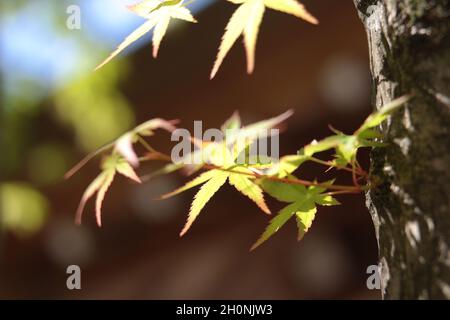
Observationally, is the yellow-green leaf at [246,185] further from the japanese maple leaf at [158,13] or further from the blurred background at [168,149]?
the blurred background at [168,149]

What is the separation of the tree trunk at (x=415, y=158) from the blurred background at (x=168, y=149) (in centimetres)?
162

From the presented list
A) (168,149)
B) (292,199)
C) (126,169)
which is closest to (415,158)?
(292,199)

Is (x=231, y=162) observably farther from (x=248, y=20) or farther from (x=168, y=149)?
(x=168, y=149)

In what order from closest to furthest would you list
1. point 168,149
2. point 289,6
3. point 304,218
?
1. point 289,6
2. point 304,218
3. point 168,149

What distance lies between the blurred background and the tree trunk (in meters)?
1.62

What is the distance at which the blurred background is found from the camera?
7.33ft

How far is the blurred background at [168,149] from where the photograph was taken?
223 centimetres

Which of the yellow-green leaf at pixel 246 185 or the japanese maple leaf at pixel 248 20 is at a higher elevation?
the japanese maple leaf at pixel 248 20

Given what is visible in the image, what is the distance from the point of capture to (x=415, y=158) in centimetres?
45

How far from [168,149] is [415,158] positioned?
2.22 m

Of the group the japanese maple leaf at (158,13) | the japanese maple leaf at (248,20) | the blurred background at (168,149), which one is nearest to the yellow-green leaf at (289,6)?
the japanese maple leaf at (248,20)

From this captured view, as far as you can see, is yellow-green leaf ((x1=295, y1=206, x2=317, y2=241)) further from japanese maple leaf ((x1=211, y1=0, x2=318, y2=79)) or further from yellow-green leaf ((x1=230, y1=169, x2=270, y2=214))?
japanese maple leaf ((x1=211, y1=0, x2=318, y2=79))

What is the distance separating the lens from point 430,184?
1.44ft

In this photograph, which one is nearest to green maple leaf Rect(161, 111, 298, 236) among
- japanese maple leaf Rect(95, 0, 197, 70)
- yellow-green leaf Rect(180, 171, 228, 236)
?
yellow-green leaf Rect(180, 171, 228, 236)
